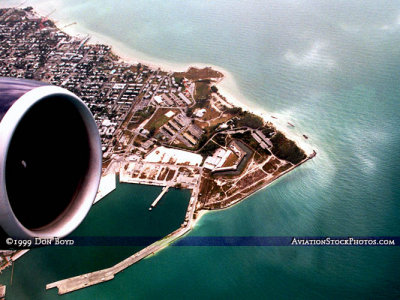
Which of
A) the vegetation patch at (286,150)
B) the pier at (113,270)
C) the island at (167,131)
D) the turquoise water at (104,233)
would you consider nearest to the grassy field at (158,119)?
the island at (167,131)

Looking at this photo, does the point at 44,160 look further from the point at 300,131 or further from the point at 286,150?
the point at 300,131

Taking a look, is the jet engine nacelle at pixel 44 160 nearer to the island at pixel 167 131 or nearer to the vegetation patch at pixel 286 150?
the island at pixel 167 131

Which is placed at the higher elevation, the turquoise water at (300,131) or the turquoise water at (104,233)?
the turquoise water at (300,131)

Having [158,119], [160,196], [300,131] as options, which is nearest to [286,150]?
[300,131]

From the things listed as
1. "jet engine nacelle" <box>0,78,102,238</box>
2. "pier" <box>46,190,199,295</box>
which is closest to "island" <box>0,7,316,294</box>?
"pier" <box>46,190,199,295</box>

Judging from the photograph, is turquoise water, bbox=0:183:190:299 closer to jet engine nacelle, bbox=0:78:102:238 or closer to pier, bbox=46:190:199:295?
pier, bbox=46:190:199:295

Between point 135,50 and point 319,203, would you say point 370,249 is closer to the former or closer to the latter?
point 319,203
